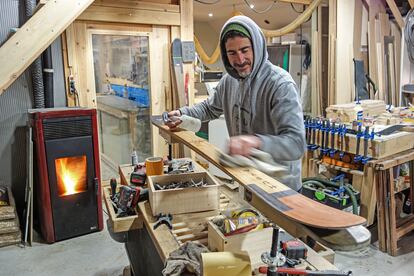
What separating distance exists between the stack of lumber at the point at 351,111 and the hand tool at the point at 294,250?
2.67m

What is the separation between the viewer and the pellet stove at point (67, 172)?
300 centimetres

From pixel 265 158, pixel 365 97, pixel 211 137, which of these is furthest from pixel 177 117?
pixel 365 97

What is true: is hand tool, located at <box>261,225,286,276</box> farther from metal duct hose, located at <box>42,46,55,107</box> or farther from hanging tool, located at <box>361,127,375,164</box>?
metal duct hose, located at <box>42,46,55,107</box>

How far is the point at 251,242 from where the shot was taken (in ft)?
3.96

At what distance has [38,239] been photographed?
3.22 m

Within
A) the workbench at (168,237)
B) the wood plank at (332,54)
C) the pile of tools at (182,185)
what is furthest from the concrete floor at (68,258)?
the wood plank at (332,54)

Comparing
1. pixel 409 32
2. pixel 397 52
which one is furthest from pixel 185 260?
pixel 397 52

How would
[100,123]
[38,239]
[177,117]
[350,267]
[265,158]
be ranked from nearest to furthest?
1. [265,158]
2. [177,117]
3. [350,267]
4. [38,239]
5. [100,123]

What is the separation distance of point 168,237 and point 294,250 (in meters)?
0.51

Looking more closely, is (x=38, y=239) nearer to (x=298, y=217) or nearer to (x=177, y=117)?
(x=177, y=117)

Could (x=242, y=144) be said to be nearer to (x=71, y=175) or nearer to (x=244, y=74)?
(x=244, y=74)

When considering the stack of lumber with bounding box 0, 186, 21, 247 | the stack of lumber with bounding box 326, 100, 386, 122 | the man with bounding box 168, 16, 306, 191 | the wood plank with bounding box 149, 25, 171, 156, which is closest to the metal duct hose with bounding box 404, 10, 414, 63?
the stack of lumber with bounding box 326, 100, 386, 122

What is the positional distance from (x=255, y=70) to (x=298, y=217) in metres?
0.86

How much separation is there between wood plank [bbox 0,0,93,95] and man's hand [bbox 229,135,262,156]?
199 centimetres
